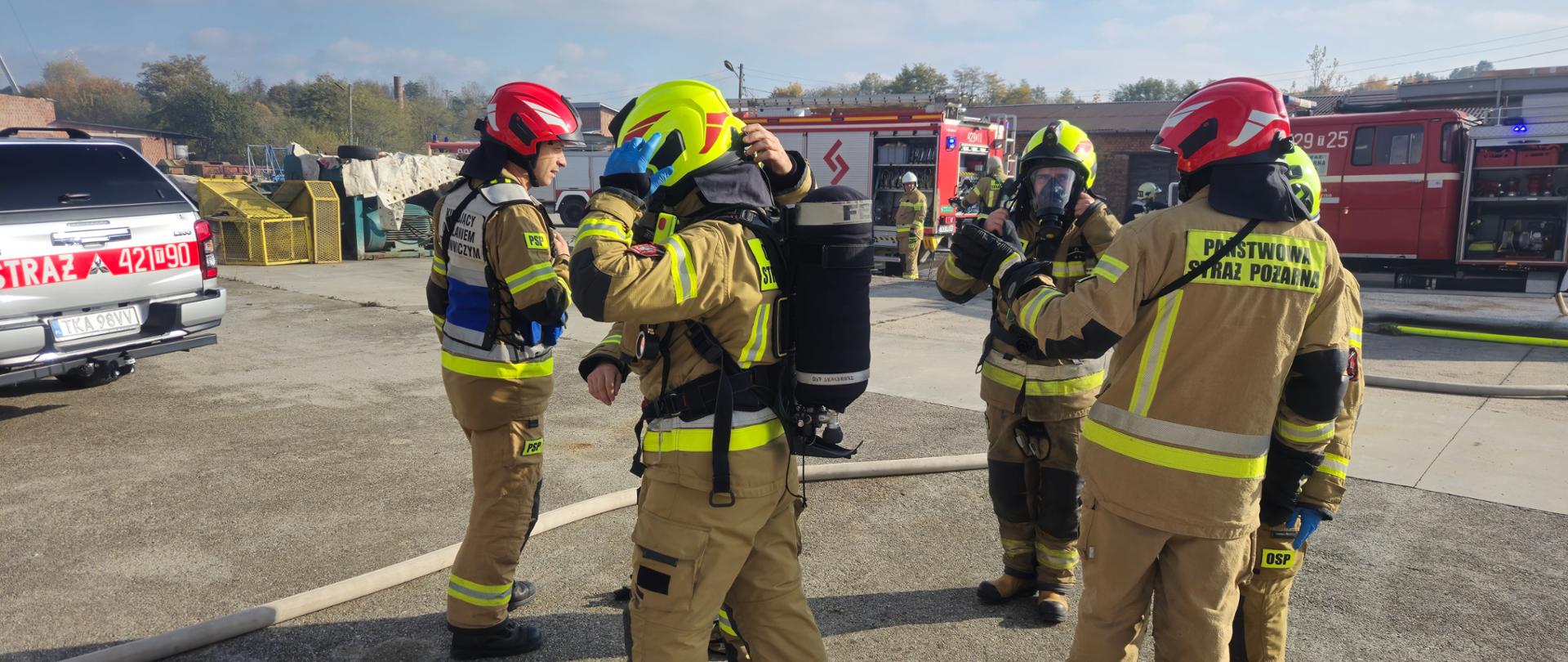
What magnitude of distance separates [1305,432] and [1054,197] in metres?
1.36

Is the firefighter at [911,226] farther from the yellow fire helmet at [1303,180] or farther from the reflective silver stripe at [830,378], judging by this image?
the reflective silver stripe at [830,378]

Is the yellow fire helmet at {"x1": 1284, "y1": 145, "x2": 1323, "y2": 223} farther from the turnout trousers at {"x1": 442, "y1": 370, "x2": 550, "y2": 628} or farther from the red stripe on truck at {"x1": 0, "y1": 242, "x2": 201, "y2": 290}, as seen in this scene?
the red stripe on truck at {"x1": 0, "y1": 242, "x2": 201, "y2": 290}

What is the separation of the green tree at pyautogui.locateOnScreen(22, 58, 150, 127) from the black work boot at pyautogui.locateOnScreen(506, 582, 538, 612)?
79738 mm

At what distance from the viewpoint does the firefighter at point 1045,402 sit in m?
3.50

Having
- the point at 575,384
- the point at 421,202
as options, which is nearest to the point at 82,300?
the point at 575,384

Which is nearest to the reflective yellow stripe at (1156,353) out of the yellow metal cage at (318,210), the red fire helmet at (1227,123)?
the red fire helmet at (1227,123)

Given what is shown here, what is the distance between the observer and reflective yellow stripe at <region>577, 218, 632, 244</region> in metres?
2.16

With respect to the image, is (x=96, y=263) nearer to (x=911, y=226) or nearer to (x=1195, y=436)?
(x=1195, y=436)

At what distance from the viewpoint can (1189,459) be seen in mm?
2316

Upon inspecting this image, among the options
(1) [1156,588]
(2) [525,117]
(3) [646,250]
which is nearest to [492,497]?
(2) [525,117]

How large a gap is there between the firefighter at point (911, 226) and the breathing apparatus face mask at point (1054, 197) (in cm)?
1119

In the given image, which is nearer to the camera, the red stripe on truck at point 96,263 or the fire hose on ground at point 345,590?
the fire hose on ground at point 345,590

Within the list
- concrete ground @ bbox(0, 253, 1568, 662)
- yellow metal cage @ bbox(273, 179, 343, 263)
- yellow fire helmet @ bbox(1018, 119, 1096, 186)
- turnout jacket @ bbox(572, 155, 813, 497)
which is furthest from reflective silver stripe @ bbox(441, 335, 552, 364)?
yellow metal cage @ bbox(273, 179, 343, 263)

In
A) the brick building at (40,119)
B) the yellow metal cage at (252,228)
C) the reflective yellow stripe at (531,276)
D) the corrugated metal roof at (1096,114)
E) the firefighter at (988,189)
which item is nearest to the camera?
the reflective yellow stripe at (531,276)
